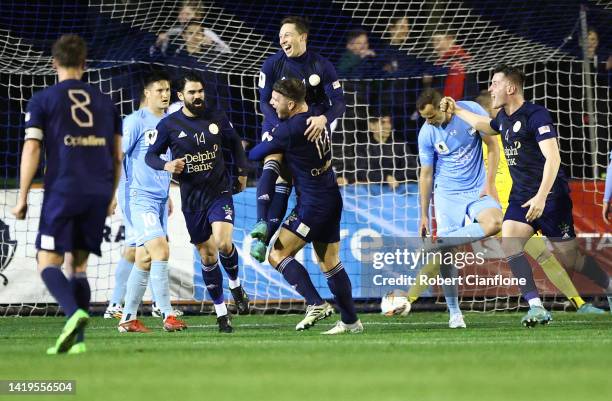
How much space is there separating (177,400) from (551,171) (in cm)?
604

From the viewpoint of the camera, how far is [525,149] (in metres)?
11.2

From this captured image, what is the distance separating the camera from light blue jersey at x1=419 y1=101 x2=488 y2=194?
1185 centimetres

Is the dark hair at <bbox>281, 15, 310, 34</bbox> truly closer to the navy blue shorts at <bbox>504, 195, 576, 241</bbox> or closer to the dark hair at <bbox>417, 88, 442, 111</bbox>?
the dark hair at <bbox>417, 88, 442, 111</bbox>

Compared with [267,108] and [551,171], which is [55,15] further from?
[551,171]

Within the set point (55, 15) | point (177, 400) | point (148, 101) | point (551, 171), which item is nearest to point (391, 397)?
point (177, 400)

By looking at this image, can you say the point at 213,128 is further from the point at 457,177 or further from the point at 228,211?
the point at 457,177

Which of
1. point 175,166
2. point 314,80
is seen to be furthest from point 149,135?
point 314,80

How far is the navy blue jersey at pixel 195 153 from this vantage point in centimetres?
1098

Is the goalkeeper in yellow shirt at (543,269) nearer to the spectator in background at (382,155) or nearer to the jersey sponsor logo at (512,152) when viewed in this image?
the jersey sponsor logo at (512,152)

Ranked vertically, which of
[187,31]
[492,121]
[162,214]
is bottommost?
[162,214]

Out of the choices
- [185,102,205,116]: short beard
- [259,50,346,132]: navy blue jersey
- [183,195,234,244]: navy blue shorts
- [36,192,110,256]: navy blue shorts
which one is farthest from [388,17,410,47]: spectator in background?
[36,192,110,256]: navy blue shorts

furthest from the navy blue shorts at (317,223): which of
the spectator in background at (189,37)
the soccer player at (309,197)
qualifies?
the spectator in background at (189,37)

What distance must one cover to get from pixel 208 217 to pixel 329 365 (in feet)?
13.8

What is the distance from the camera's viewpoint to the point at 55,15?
15.5m
